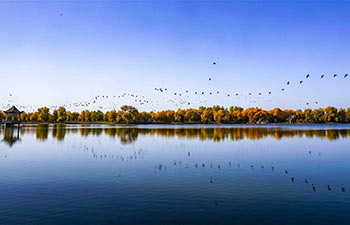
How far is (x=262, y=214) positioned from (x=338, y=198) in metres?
5.69

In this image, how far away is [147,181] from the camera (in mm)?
20234

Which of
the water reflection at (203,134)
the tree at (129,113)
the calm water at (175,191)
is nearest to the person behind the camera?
the calm water at (175,191)

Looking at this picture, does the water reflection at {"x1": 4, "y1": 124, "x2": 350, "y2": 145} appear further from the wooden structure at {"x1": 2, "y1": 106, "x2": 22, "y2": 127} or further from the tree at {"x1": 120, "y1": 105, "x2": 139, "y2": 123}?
the tree at {"x1": 120, "y1": 105, "x2": 139, "y2": 123}

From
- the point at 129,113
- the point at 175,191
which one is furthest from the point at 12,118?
the point at 175,191

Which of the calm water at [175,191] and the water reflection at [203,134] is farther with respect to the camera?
the water reflection at [203,134]

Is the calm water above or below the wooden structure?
below

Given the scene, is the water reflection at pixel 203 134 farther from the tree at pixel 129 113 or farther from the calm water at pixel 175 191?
the tree at pixel 129 113

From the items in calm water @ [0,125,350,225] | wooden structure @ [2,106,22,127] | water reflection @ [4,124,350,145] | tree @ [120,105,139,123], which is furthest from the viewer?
tree @ [120,105,139,123]

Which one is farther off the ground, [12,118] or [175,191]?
[12,118]

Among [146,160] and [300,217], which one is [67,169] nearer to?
[146,160]

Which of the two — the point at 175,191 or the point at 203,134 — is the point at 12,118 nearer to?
the point at 203,134

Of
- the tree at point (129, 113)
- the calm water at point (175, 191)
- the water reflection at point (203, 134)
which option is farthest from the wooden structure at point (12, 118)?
the calm water at point (175, 191)

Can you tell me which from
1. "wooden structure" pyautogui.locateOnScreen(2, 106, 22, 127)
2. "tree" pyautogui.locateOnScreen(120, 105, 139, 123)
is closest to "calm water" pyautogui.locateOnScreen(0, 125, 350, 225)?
"wooden structure" pyautogui.locateOnScreen(2, 106, 22, 127)

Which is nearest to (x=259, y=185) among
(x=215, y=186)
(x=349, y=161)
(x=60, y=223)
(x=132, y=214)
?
(x=215, y=186)
